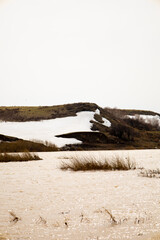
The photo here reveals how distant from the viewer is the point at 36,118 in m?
35.4

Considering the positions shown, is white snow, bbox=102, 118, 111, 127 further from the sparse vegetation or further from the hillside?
the sparse vegetation

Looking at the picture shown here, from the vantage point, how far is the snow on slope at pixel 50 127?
2650cm

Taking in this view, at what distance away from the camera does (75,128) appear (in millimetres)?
30266

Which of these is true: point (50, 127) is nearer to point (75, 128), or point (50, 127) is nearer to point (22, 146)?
point (75, 128)

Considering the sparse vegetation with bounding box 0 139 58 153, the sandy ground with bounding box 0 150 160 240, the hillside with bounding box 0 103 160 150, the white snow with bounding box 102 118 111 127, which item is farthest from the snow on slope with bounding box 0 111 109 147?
the sandy ground with bounding box 0 150 160 240

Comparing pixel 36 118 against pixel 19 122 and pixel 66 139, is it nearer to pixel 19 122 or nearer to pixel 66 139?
pixel 19 122

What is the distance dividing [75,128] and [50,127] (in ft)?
10.7

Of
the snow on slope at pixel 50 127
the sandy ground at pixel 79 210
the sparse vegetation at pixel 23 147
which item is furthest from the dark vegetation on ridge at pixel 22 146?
the sandy ground at pixel 79 210

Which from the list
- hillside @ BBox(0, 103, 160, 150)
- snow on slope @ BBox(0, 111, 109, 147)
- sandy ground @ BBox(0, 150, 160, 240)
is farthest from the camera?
hillside @ BBox(0, 103, 160, 150)

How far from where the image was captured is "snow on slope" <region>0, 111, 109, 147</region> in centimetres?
2650

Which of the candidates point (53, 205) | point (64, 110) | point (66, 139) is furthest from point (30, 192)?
point (64, 110)

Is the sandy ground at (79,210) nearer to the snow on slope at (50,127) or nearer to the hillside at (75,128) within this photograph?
the hillside at (75,128)

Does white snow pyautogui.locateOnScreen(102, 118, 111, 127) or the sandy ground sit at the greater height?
the sandy ground

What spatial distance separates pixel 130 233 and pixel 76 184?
3254 mm
